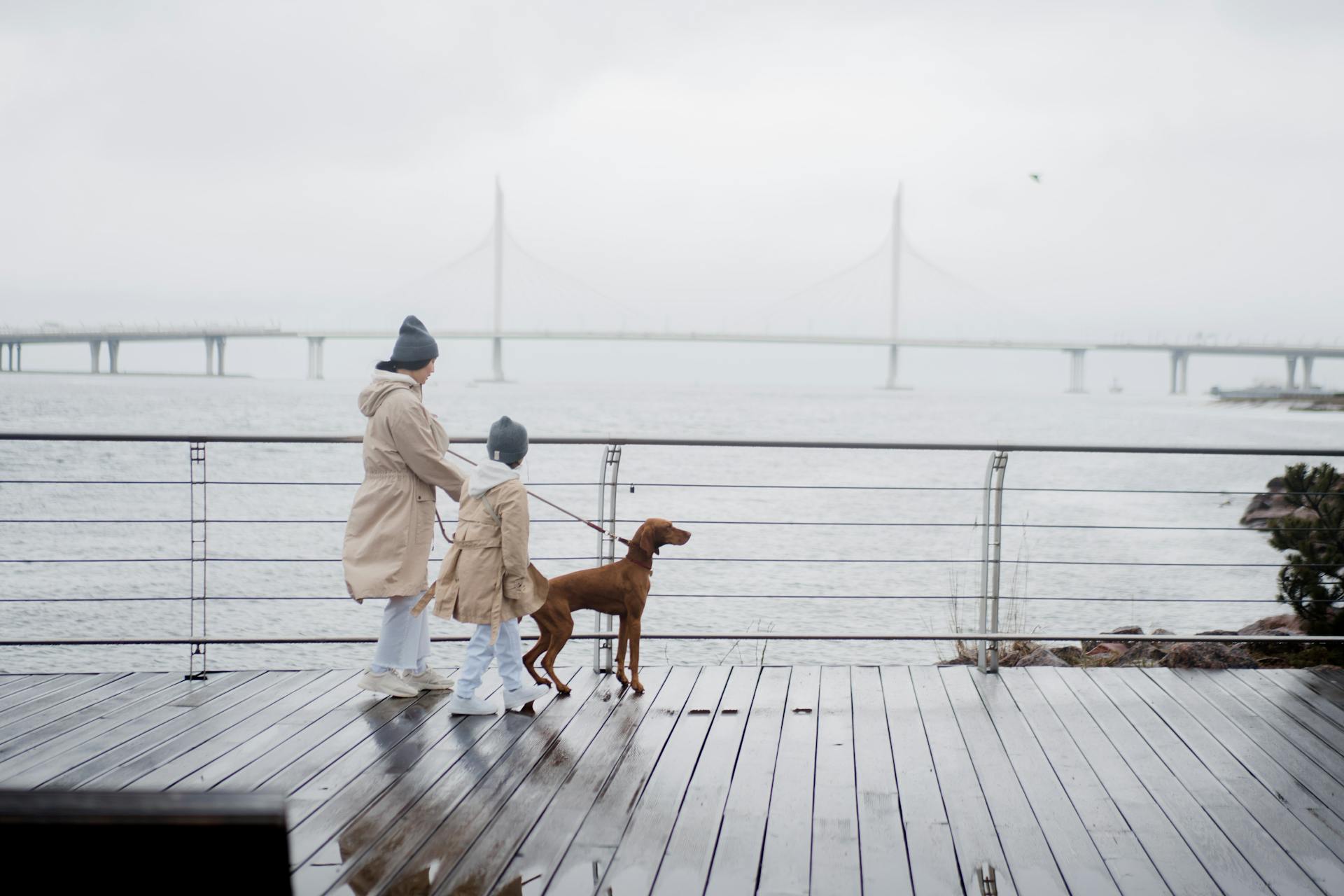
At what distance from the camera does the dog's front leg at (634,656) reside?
352 cm

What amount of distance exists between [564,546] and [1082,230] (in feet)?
133

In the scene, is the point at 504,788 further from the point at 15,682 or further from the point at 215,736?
the point at 15,682

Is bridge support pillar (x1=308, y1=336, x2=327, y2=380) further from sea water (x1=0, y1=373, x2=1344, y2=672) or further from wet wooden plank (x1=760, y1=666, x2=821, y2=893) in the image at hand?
wet wooden plank (x1=760, y1=666, x2=821, y2=893)

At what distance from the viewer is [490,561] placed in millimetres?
3270

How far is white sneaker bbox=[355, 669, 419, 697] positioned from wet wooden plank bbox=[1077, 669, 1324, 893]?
85.1 inches

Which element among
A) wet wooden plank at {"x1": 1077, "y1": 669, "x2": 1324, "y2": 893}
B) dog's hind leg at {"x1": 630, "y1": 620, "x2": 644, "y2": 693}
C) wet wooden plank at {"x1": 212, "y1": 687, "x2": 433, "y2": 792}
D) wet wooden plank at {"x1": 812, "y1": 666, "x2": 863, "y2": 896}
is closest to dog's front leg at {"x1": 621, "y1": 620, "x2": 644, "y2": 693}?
dog's hind leg at {"x1": 630, "y1": 620, "x2": 644, "y2": 693}

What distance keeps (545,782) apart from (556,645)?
2.42ft

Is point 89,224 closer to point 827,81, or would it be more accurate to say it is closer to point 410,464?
point 827,81

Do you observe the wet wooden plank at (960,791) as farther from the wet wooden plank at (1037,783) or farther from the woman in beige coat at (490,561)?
the woman in beige coat at (490,561)

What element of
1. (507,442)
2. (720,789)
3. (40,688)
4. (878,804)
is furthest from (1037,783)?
(40,688)

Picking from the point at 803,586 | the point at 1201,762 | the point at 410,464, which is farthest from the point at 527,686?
the point at 803,586

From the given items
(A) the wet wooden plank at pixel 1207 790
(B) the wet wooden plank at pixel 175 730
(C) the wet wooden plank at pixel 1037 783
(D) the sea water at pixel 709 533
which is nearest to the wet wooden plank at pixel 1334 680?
(D) the sea water at pixel 709 533

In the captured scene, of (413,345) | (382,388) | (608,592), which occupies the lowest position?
(608,592)

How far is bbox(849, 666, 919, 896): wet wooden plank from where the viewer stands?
224 centimetres
